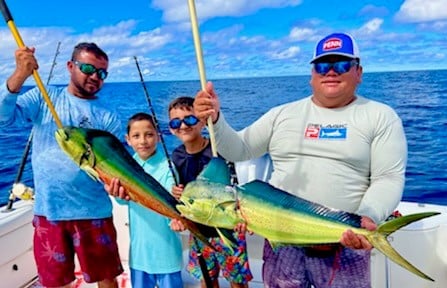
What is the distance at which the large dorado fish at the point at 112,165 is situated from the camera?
56.9 inches

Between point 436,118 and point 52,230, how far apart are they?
15.5 meters

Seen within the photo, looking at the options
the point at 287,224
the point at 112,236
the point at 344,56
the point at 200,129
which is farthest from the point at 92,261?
the point at 344,56

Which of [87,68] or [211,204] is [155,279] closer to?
[87,68]

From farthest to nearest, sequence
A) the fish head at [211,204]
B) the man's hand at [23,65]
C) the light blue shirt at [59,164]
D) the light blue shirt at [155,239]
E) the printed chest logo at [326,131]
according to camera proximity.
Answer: the light blue shirt at [155,239]
the light blue shirt at [59,164]
the printed chest logo at [326,131]
the man's hand at [23,65]
the fish head at [211,204]

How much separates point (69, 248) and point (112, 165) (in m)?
0.97

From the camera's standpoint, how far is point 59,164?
216cm

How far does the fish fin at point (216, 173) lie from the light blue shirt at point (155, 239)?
3.05ft

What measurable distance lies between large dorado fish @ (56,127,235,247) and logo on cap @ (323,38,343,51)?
0.84 metres

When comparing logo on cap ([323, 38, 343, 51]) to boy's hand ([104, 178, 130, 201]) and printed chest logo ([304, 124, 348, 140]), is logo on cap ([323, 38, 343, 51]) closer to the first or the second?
printed chest logo ([304, 124, 348, 140])

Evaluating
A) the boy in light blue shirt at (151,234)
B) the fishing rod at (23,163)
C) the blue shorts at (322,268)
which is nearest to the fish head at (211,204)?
the blue shorts at (322,268)

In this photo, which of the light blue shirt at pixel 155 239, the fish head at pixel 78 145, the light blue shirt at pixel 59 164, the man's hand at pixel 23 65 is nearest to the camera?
the fish head at pixel 78 145

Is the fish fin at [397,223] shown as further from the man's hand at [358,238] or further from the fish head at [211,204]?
the fish head at [211,204]

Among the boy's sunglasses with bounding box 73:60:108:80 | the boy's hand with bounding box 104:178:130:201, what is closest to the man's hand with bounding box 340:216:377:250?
the boy's hand with bounding box 104:178:130:201

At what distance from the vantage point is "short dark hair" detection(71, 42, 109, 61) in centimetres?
220
